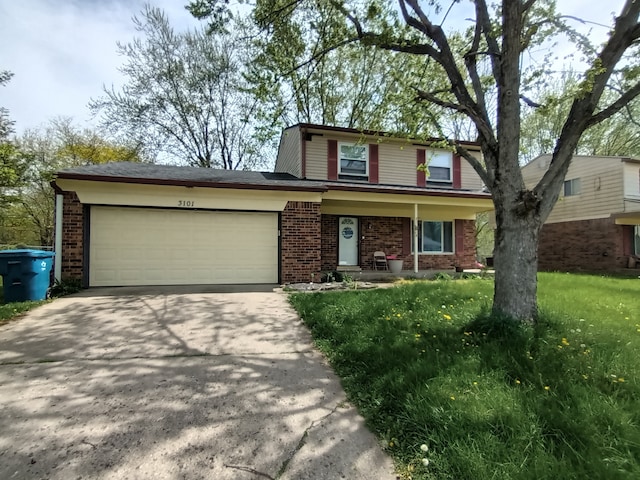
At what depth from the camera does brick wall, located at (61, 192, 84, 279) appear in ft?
27.5

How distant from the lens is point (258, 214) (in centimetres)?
995

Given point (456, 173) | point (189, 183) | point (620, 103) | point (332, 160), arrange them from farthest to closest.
A: point (456, 173)
point (332, 160)
point (189, 183)
point (620, 103)

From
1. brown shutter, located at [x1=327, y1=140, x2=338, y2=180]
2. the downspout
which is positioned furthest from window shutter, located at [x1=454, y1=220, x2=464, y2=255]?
the downspout

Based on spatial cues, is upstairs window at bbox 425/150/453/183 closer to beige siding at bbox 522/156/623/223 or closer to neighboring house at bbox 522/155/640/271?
beige siding at bbox 522/156/623/223

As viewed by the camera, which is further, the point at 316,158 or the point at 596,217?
the point at 596,217

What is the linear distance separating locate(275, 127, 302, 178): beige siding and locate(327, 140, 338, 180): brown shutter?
1.06 m

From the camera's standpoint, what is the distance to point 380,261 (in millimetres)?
12742

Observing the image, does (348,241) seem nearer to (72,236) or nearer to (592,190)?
(72,236)

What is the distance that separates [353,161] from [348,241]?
3.06 meters

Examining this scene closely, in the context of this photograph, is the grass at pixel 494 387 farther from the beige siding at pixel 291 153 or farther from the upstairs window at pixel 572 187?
the upstairs window at pixel 572 187

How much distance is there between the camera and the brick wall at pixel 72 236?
8391 mm

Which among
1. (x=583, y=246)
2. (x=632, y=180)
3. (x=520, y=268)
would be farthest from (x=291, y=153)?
(x=632, y=180)

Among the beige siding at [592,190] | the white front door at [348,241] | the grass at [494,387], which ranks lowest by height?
the grass at [494,387]

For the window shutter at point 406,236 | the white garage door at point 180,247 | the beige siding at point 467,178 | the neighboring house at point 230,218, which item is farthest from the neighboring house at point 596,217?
the white garage door at point 180,247
